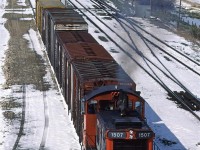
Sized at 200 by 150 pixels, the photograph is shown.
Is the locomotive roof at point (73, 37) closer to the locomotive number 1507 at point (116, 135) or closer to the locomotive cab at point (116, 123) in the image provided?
the locomotive cab at point (116, 123)

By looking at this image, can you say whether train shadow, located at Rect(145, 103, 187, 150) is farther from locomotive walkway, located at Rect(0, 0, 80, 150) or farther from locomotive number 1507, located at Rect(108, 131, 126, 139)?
locomotive number 1507, located at Rect(108, 131, 126, 139)

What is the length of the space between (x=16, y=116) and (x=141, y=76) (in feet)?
38.9

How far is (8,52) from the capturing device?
4119 cm

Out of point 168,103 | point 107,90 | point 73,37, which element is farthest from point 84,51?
point 168,103

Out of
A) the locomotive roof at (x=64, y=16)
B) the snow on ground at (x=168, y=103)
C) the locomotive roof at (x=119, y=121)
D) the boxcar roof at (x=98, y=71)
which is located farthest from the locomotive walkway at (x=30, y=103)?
the locomotive roof at (x=119, y=121)

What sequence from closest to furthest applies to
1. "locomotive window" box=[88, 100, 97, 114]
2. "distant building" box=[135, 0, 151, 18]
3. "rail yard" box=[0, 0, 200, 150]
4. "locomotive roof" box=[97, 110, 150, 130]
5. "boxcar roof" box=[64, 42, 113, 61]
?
"locomotive roof" box=[97, 110, 150, 130]
"rail yard" box=[0, 0, 200, 150]
"locomotive window" box=[88, 100, 97, 114]
"boxcar roof" box=[64, 42, 113, 61]
"distant building" box=[135, 0, 151, 18]

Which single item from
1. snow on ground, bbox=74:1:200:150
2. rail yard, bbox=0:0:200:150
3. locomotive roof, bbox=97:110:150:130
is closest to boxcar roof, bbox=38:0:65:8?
rail yard, bbox=0:0:200:150

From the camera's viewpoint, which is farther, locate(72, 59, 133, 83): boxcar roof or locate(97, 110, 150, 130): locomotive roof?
locate(72, 59, 133, 83): boxcar roof

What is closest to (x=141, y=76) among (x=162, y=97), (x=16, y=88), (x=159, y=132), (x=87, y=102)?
(x=162, y=97)

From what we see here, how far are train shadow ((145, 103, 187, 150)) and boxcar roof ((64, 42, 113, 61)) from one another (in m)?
4.40

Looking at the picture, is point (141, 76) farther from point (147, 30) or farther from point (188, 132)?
point (147, 30)

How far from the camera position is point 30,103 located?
27.2 meters

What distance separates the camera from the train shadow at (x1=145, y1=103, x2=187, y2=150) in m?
21.0

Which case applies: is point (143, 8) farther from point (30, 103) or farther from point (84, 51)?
point (84, 51)
